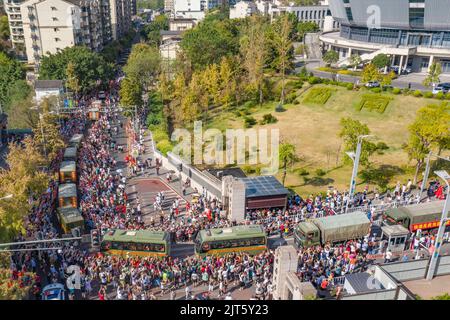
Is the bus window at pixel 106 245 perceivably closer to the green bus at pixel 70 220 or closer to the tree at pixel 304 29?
the green bus at pixel 70 220

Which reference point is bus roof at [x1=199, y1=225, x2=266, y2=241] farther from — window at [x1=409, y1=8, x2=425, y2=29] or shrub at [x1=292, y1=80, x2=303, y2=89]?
window at [x1=409, y1=8, x2=425, y2=29]

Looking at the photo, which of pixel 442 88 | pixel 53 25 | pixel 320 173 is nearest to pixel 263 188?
pixel 320 173

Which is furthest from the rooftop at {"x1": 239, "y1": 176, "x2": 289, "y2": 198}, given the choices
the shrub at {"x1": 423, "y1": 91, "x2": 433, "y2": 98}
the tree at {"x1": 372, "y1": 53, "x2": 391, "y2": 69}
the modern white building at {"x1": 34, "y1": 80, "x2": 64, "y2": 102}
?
the tree at {"x1": 372, "y1": 53, "x2": 391, "y2": 69}

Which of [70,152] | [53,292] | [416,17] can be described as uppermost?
[416,17]

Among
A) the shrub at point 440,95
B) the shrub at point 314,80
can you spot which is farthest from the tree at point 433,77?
the shrub at point 314,80

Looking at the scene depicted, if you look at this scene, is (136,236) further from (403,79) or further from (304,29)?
(304,29)
